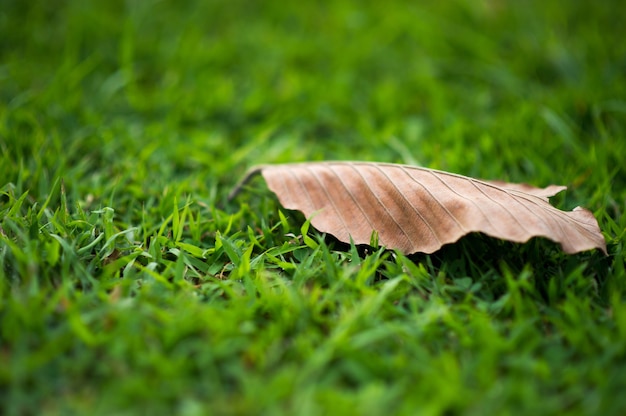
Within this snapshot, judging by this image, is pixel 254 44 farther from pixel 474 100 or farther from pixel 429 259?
pixel 429 259

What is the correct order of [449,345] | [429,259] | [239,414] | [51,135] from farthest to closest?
[51,135] < [429,259] < [449,345] < [239,414]

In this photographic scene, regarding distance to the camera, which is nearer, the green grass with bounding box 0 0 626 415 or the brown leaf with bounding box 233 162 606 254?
the green grass with bounding box 0 0 626 415

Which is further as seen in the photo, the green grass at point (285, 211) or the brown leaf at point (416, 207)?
the brown leaf at point (416, 207)

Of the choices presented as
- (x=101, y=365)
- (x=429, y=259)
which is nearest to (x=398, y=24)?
(x=429, y=259)
